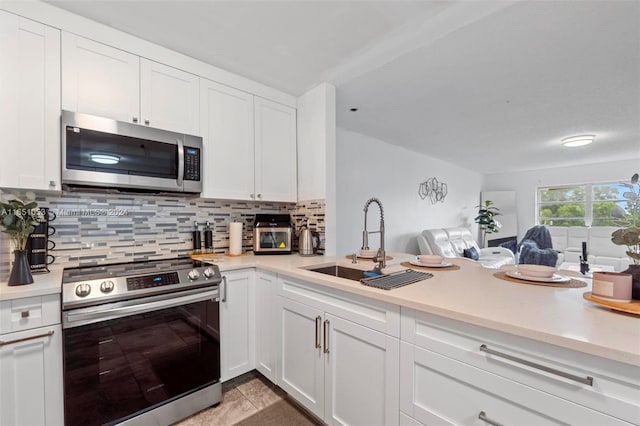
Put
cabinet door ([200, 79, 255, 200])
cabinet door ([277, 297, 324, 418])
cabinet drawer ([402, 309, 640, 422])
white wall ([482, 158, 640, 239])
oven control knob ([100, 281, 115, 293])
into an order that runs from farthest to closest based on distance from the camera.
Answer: white wall ([482, 158, 640, 239])
cabinet door ([200, 79, 255, 200])
cabinet door ([277, 297, 324, 418])
oven control knob ([100, 281, 115, 293])
cabinet drawer ([402, 309, 640, 422])

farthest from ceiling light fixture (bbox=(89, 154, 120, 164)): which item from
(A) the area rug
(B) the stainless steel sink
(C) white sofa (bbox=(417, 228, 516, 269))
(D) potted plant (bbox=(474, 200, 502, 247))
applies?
(D) potted plant (bbox=(474, 200, 502, 247))

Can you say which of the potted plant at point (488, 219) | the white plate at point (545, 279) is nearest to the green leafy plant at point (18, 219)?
the white plate at point (545, 279)

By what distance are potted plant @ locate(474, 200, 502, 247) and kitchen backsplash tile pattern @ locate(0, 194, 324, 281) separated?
19.4 feet

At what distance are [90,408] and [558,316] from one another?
1.98 m

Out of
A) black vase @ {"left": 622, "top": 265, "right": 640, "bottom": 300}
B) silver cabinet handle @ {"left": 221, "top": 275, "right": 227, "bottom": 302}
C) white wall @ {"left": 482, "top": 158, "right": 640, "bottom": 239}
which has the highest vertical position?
white wall @ {"left": 482, "top": 158, "right": 640, "bottom": 239}

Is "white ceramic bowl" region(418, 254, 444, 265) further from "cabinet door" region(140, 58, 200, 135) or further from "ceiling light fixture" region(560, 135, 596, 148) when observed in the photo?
"ceiling light fixture" region(560, 135, 596, 148)

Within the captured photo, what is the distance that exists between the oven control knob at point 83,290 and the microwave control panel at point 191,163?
34.5 inches

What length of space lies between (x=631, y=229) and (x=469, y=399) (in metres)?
0.78

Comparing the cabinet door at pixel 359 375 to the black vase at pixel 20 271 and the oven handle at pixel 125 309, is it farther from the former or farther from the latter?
the black vase at pixel 20 271

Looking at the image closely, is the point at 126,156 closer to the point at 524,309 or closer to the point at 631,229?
the point at 524,309

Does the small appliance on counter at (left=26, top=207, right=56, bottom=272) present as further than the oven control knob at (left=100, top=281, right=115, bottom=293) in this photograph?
Yes

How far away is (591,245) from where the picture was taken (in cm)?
556

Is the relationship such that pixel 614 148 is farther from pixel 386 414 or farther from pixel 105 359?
pixel 105 359

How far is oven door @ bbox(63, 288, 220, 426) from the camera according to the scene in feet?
4.22
